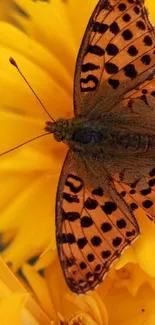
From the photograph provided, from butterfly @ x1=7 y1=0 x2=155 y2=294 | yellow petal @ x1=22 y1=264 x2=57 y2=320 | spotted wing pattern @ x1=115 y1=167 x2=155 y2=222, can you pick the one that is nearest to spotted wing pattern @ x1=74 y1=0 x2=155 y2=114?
butterfly @ x1=7 y1=0 x2=155 y2=294

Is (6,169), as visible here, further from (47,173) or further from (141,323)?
(141,323)

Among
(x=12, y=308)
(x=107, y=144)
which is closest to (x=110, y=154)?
(x=107, y=144)

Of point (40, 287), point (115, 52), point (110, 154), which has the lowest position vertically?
point (40, 287)

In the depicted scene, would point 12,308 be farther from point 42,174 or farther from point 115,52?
point 115,52

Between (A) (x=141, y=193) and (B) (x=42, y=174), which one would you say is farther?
(B) (x=42, y=174)

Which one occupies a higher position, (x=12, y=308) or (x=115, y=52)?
(x=115, y=52)

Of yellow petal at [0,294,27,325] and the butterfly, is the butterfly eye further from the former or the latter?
yellow petal at [0,294,27,325]

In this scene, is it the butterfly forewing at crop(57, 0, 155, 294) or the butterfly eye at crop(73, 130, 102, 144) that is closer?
the butterfly forewing at crop(57, 0, 155, 294)
